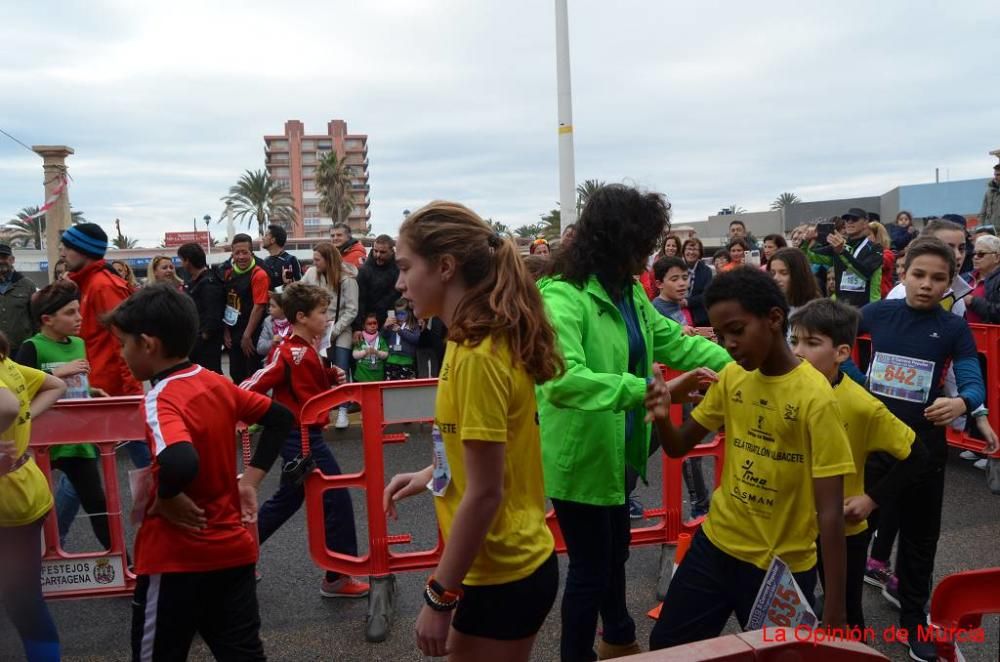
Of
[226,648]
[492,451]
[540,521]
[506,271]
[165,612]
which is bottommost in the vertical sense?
[226,648]

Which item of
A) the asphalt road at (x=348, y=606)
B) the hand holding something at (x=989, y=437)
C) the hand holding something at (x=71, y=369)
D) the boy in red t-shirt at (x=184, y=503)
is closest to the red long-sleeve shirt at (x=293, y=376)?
the hand holding something at (x=71, y=369)

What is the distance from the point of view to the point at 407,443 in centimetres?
771

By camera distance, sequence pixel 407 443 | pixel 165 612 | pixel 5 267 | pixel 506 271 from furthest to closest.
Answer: pixel 5 267, pixel 407 443, pixel 165 612, pixel 506 271

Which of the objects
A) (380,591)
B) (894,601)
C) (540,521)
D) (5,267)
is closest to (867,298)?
(894,601)

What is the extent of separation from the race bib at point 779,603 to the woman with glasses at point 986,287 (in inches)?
211

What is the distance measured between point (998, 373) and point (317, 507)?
5.43m

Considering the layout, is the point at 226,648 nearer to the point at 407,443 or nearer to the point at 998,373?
the point at 407,443

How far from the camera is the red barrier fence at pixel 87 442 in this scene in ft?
13.3

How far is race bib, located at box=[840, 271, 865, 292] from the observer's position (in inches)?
310

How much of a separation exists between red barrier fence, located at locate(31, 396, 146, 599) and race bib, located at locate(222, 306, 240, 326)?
454 centimetres

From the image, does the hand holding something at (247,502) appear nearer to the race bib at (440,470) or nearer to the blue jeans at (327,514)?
Answer: the race bib at (440,470)

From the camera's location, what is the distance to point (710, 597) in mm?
2564

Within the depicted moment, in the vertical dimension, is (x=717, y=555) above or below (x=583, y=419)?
below

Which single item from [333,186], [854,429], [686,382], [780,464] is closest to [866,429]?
[854,429]
